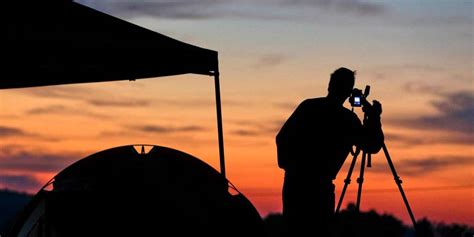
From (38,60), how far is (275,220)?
3.02m

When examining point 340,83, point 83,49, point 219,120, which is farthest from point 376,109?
point 83,49

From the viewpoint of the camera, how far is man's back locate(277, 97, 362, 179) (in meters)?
8.44

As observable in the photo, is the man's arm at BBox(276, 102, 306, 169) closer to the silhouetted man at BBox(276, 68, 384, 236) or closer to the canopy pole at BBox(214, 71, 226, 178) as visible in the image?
the silhouetted man at BBox(276, 68, 384, 236)

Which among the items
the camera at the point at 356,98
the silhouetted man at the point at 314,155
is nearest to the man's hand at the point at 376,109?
the camera at the point at 356,98

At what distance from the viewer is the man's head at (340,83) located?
333 inches

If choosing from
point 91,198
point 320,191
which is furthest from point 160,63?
point 320,191

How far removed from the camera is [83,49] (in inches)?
379

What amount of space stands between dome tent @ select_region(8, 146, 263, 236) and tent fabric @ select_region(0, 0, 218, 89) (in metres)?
1.13

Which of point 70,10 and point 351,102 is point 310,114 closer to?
point 351,102

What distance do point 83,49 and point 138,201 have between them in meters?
1.67

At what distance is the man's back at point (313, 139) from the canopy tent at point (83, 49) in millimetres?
2306

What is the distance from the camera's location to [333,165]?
8633 millimetres

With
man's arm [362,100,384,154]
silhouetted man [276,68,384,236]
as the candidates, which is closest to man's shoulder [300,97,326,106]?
silhouetted man [276,68,384,236]

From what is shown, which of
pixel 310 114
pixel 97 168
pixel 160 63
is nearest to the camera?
pixel 310 114
